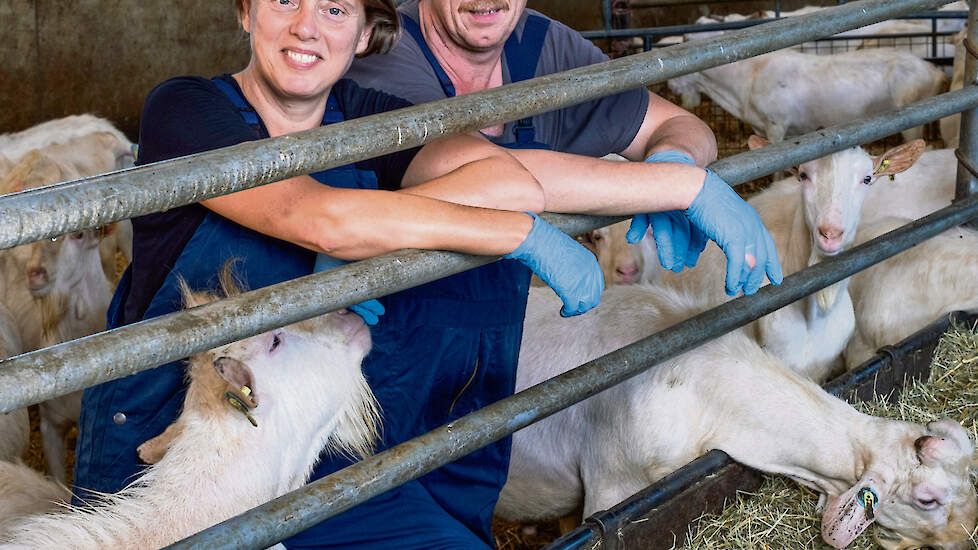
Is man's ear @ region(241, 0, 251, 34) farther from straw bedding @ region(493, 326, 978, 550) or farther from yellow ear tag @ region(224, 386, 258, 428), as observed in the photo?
straw bedding @ region(493, 326, 978, 550)

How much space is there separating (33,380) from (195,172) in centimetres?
35

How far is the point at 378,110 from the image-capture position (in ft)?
7.64

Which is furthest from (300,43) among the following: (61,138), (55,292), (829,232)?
(61,138)

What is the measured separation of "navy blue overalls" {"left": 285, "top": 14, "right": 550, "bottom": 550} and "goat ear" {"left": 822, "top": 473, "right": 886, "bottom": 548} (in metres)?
0.82

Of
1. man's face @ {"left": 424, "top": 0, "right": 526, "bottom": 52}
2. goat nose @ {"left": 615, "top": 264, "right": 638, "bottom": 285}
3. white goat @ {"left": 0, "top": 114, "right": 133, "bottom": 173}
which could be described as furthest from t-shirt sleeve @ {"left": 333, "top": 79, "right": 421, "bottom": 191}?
white goat @ {"left": 0, "top": 114, "right": 133, "bottom": 173}

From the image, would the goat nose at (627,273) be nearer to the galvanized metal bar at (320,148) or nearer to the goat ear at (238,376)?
the galvanized metal bar at (320,148)

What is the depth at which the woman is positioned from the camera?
1.84 m

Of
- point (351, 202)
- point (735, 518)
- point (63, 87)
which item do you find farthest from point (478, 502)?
point (63, 87)

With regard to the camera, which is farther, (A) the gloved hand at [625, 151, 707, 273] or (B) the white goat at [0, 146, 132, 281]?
(B) the white goat at [0, 146, 132, 281]

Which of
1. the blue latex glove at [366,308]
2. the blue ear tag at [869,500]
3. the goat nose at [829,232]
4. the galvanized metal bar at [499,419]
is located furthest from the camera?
the goat nose at [829,232]

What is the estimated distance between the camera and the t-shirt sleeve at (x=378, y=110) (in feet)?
7.69

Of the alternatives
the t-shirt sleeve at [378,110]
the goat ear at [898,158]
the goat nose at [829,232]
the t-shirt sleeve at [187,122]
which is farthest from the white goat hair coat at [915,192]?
the t-shirt sleeve at [187,122]

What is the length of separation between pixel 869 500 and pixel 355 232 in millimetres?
1494

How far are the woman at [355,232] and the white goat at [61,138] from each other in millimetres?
3724
